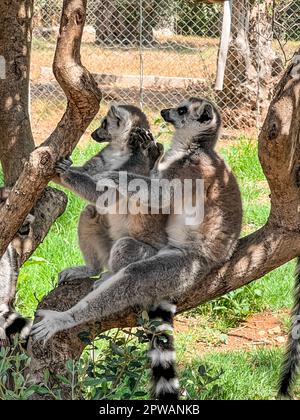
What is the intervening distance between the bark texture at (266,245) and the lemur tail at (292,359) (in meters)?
0.35

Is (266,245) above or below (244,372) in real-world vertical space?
above

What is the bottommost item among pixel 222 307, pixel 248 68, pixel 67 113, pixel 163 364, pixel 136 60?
pixel 222 307

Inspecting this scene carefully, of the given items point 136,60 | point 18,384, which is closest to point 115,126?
point 18,384

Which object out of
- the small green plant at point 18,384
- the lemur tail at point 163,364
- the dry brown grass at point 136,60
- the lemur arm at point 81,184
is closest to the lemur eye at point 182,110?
the lemur arm at point 81,184

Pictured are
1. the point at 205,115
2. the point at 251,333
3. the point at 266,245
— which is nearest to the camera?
the point at 266,245

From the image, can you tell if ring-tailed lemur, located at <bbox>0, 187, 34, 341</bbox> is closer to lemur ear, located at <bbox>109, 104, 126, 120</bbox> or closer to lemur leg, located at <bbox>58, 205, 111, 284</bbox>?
lemur leg, located at <bbox>58, 205, 111, 284</bbox>

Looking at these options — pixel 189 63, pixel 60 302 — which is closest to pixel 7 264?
pixel 60 302

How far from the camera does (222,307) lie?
638 centimetres

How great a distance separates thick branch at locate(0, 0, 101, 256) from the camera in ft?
10.9

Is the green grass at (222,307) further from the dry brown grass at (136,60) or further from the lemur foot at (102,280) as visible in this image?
the dry brown grass at (136,60)

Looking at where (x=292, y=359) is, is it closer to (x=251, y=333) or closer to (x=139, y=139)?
(x=139, y=139)

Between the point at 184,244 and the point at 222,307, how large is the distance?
2444 millimetres

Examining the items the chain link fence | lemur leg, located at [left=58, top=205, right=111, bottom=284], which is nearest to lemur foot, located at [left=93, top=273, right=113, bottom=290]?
lemur leg, located at [left=58, top=205, right=111, bottom=284]
